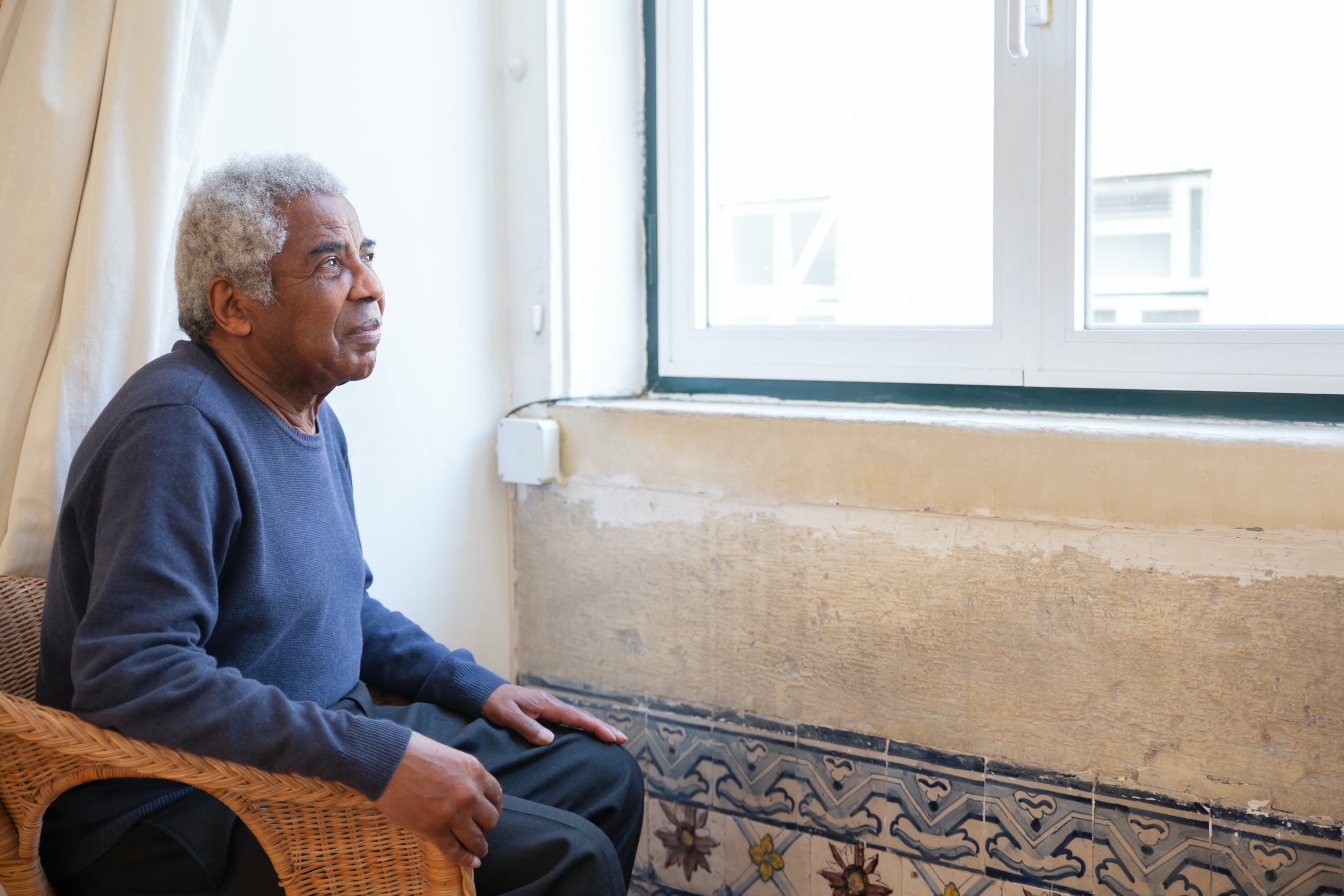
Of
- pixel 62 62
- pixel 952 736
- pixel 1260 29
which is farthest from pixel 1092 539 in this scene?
pixel 62 62

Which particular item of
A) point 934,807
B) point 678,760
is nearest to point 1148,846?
point 934,807

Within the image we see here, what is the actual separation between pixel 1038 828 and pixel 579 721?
0.71 m

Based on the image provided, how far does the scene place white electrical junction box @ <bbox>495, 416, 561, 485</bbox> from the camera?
6.32ft

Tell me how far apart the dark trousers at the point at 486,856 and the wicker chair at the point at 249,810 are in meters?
0.08

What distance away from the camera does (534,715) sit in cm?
150

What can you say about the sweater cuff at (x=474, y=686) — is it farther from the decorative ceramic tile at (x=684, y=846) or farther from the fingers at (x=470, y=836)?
the decorative ceramic tile at (x=684, y=846)

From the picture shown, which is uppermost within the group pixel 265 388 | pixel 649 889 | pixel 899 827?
pixel 265 388

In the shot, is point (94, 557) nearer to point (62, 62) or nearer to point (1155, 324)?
point (62, 62)

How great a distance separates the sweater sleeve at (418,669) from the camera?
1504 millimetres

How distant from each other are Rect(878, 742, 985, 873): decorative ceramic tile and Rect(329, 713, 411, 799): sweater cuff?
875 millimetres

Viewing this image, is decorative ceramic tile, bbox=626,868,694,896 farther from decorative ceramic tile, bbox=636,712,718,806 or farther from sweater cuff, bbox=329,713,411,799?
sweater cuff, bbox=329,713,411,799

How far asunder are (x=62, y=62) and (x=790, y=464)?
3.83 feet

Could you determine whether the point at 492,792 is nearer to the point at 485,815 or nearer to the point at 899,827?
the point at 485,815

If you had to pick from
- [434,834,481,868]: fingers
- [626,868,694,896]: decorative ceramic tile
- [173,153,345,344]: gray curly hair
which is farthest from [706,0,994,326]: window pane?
[434,834,481,868]: fingers
